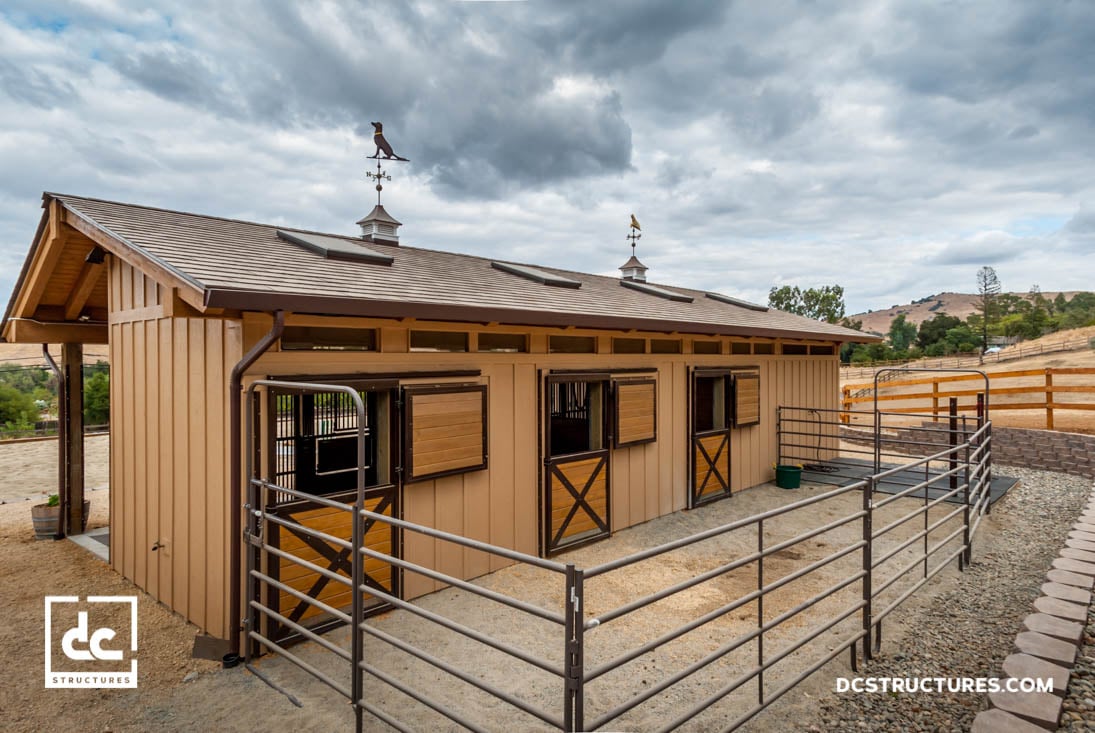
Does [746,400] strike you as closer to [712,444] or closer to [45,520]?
[712,444]

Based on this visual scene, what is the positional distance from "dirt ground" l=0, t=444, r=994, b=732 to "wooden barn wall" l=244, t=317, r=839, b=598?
42 centimetres

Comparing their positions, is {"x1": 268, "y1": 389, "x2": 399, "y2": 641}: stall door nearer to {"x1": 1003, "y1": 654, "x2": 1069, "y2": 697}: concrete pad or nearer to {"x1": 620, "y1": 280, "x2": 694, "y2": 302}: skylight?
{"x1": 1003, "y1": 654, "x2": 1069, "y2": 697}: concrete pad

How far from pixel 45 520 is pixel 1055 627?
9768mm

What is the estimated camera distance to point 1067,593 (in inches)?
161

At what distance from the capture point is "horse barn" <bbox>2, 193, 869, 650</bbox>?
376cm

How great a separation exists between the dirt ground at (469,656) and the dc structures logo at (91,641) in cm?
8

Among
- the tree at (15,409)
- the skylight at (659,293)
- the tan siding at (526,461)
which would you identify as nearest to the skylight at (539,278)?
the tan siding at (526,461)

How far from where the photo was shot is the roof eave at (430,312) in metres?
3.21

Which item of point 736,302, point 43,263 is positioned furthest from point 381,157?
point 736,302

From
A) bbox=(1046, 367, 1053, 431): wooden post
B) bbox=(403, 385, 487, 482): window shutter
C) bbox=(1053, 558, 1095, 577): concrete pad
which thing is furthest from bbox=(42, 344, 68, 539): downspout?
bbox=(1046, 367, 1053, 431): wooden post

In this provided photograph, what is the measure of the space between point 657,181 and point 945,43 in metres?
13.4

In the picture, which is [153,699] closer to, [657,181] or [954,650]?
[954,650]

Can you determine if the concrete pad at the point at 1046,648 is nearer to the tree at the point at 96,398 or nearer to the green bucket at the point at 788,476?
the green bucket at the point at 788,476

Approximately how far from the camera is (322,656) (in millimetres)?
3697
